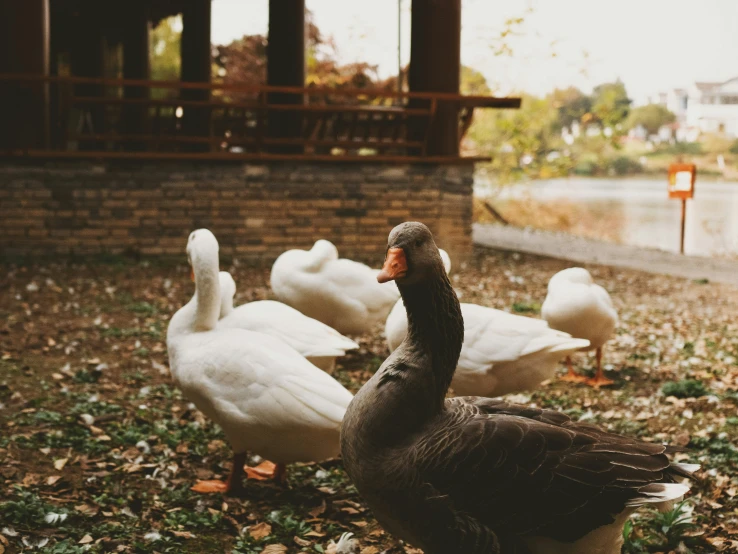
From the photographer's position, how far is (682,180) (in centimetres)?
1612

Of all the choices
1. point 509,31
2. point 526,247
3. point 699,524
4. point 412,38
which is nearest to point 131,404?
point 699,524

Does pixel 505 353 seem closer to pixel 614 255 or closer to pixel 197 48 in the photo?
pixel 614 255

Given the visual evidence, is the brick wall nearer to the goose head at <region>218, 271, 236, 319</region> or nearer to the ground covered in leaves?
the ground covered in leaves

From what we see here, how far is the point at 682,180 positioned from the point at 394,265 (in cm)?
1488

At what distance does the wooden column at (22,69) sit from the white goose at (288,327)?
23.0 ft

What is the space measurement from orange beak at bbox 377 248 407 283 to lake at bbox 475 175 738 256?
17153 mm

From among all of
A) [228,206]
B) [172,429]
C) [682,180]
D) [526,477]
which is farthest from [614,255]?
[526,477]

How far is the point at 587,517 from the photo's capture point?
2.68m

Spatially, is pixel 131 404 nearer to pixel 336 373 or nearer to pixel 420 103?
pixel 336 373

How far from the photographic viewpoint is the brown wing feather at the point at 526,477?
8.76 feet

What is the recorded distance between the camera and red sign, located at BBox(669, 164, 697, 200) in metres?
16.0

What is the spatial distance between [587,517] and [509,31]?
57.7 feet

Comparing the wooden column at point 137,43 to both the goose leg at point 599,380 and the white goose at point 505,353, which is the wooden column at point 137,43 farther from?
the white goose at point 505,353

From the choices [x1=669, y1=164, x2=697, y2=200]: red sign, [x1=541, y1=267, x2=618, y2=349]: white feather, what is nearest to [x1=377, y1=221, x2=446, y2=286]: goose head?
[x1=541, y1=267, x2=618, y2=349]: white feather
